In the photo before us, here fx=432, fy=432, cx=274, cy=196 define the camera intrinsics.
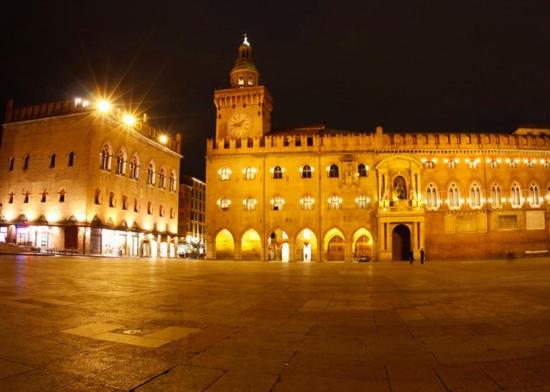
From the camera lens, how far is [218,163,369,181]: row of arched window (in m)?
50.7

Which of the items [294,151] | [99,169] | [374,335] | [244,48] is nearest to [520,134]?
[294,151]

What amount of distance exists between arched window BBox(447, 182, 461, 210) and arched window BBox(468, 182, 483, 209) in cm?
137

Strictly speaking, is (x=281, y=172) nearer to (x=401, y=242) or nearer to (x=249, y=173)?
(x=249, y=173)

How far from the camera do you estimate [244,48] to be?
62406 millimetres

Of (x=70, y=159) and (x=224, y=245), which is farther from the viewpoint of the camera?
(x=224, y=245)

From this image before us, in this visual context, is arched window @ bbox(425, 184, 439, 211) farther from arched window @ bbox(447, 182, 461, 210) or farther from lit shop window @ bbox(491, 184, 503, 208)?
lit shop window @ bbox(491, 184, 503, 208)

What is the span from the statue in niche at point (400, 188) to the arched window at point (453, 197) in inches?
202

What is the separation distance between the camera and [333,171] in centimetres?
5119

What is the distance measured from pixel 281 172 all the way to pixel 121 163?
64.3 feet

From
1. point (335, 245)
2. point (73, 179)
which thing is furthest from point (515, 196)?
point (73, 179)

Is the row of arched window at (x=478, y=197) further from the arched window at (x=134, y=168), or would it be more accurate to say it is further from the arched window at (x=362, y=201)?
the arched window at (x=134, y=168)

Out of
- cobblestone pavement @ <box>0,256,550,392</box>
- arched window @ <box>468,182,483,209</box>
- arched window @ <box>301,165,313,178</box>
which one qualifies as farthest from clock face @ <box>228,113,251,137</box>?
cobblestone pavement @ <box>0,256,550,392</box>

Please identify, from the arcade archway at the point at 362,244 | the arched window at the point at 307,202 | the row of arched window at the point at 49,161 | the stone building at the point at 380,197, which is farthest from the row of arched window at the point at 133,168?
the arcade archway at the point at 362,244

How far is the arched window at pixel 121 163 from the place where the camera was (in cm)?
5199
